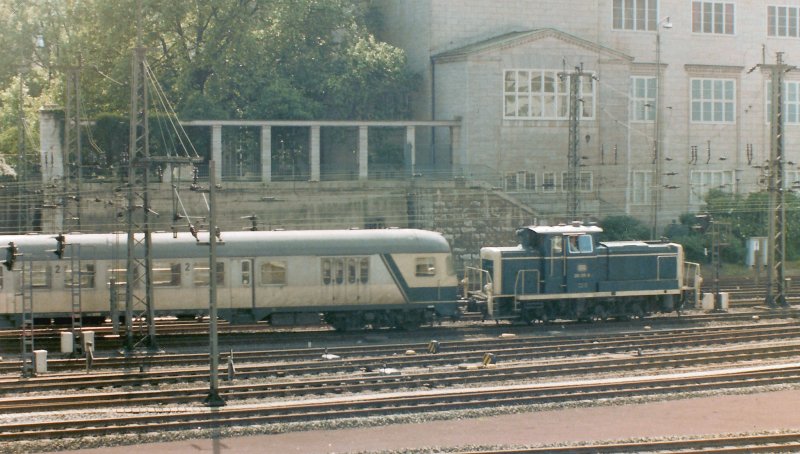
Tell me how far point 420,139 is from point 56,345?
28809 mm

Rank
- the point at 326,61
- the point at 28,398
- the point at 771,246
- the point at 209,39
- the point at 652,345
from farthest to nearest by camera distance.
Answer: the point at 326,61 → the point at 209,39 → the point at 771,246 → the point at 652,345 → the point at 28,398

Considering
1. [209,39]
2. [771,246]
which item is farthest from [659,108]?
[209,39]

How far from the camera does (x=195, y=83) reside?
5422cm

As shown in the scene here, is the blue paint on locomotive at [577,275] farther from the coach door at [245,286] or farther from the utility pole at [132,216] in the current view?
the utility pole at [132,216]

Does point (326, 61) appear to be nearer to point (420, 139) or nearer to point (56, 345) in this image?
point (420, 139)

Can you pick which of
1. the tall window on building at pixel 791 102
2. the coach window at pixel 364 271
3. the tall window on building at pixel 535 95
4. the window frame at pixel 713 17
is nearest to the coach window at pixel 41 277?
the coach window at pixel 364 271

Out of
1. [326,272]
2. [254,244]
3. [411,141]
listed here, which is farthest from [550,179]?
[254,244]

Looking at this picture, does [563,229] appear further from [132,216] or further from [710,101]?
[710,101]

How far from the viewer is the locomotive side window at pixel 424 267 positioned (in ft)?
113

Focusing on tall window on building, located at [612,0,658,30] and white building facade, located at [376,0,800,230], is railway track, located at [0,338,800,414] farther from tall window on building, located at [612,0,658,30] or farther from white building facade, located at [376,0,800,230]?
tall window on building, located at [612,0,658,30]

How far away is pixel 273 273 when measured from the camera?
3381cm

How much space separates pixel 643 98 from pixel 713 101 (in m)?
5.56

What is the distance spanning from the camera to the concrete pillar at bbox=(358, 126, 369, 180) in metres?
51.8

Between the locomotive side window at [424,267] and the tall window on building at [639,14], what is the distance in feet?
99.7
